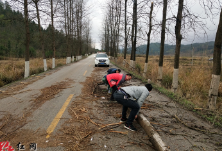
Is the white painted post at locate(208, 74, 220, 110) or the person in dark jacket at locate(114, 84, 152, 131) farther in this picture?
the white painted post at locate(208, 74, 220, 110)

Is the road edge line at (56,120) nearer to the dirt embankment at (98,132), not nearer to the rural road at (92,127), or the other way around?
the rural road at (92,127)

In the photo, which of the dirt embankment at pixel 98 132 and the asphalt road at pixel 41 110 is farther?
the asphalt road at pixel 41 110

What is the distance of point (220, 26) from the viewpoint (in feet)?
17.6

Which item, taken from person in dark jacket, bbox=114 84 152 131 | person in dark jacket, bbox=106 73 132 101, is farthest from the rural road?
person in dark jacket, bbox=106 73 132 101

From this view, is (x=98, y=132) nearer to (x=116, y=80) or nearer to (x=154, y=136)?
(x=154, y=136)

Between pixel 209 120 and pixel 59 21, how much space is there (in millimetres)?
19604

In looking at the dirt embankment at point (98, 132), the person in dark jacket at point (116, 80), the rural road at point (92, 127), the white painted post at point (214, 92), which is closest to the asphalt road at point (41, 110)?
the rural road at point (92, 127)

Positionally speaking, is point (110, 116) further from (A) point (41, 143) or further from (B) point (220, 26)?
(B) point (220, 26)

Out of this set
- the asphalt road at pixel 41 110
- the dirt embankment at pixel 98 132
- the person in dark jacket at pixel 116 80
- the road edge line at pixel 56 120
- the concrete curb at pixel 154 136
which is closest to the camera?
the concrete curb at pixel 154 136

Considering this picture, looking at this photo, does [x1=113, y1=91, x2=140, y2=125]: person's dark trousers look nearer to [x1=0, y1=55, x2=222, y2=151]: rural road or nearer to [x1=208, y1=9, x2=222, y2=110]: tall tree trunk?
[x1=0, y1=55, x2=222, y2=151]: rural road

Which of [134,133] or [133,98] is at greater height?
[133,98]

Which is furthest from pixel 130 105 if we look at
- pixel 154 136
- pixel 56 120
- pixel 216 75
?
pixel 216 75

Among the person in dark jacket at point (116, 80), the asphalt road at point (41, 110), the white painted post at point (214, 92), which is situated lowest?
the asphalt road at point (41, 110)

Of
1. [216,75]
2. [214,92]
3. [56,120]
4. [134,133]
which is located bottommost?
[134,133]
